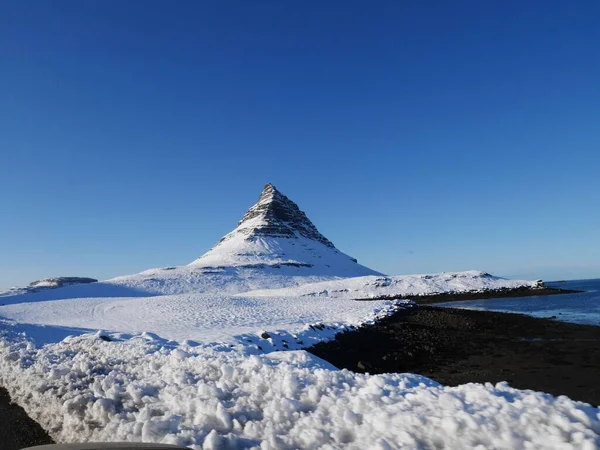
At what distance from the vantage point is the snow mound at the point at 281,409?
496 cm

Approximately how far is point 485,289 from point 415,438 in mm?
70339

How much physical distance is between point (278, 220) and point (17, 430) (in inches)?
6177

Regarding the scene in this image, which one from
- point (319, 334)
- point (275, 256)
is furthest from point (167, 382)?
point (275, 256)

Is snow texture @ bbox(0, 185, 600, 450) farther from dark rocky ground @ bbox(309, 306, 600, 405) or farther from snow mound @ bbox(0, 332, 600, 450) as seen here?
dark rocky ground @ bbox(309, 306, 600, 405)

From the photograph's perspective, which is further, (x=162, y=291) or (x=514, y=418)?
(x=162, y=291)

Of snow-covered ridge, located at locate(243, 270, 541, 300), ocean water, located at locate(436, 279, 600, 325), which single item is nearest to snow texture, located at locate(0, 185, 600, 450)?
ocean water, located at locate(436, 279, 600, 325)

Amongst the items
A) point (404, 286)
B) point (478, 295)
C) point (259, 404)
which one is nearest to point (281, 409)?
point (259, 404)

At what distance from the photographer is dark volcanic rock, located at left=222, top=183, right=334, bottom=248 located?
491 ft

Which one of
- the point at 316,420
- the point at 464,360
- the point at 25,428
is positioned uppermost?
the point at 316,420

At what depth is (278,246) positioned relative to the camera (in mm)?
132375

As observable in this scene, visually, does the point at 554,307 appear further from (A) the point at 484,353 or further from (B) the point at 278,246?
(B) the point at 278,246

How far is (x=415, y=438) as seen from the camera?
5.12 metres

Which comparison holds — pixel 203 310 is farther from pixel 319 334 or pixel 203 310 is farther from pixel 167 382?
pixel 167 382

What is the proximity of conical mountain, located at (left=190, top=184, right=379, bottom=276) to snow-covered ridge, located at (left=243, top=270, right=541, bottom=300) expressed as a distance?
35.5 metres
